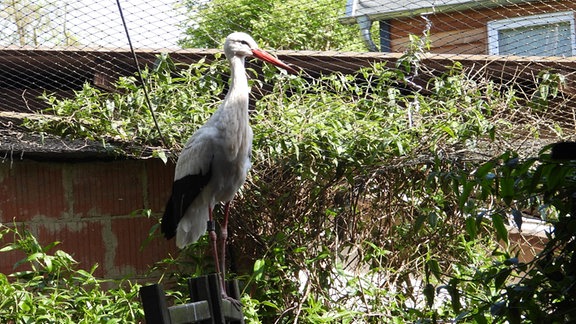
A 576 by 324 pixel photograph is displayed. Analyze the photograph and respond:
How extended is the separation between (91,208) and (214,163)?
0.98m

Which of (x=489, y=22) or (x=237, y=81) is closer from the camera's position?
(x=237, y=81)

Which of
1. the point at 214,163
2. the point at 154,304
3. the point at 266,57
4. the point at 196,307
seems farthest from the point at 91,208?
the point at 154,304

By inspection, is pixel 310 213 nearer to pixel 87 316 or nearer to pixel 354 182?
pixel 354 182

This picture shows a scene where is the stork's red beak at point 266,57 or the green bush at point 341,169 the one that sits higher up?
the stork's red beak at point 266,57

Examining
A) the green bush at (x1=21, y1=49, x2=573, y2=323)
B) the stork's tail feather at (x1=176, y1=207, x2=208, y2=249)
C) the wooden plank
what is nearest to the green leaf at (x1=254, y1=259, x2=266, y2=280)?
the green bush at (x1=21, y1=49, x2=573, y2=323)

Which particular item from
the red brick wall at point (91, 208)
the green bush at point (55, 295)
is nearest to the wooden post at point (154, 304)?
the green bush at point (55, 295)

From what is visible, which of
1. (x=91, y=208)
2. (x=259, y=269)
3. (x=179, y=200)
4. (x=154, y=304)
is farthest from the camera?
(x=91, y=208)

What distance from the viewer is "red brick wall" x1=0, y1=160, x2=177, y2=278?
5504 mm

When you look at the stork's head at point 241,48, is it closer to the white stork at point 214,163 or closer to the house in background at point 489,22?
the white stork at point 214,163

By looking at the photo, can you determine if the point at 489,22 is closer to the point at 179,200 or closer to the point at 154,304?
the point at 179,200

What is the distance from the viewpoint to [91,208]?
561 cm

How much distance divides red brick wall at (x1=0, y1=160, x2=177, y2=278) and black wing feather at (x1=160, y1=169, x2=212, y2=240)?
0.53 m

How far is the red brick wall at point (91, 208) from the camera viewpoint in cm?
550

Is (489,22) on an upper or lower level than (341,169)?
upper
